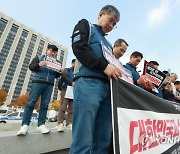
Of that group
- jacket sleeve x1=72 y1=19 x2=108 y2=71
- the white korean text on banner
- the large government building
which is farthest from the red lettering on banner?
the large government building

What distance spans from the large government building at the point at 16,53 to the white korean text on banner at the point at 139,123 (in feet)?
234

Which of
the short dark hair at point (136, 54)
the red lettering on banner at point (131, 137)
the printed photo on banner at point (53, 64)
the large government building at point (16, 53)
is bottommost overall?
the red lettering on banner at point (131, 137)

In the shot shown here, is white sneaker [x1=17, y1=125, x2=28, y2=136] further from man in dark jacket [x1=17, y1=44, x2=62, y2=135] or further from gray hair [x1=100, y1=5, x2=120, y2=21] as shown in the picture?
gray hair [x1=100, y1=5, x2=120, y2=21]

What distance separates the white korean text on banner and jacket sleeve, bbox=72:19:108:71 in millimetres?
221

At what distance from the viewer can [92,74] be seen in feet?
6.04

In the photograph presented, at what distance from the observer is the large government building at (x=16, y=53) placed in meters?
71.0

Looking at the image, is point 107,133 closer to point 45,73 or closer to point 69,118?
point 45,73

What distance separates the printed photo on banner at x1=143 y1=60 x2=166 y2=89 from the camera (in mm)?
2779

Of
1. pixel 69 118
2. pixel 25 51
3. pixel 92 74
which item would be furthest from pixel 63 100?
pixel 25 51

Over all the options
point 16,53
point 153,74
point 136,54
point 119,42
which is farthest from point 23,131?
point 16,53

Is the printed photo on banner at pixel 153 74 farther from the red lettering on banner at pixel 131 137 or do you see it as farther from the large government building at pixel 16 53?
the large government building at pixel 16 53

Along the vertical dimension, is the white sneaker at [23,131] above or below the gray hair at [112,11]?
below

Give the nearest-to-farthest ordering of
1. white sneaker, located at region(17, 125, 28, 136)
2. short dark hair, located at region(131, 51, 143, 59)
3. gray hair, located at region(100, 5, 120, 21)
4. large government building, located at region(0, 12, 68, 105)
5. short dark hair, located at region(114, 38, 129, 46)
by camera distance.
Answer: gray hair, located at region(100, 5, 120, 21)
white sneaker, located at region(17, 125, 28, 136)
short dark hair, located at region(114, 38, 129, 46)
short dark hair, located at region(131, 51, 143, 59)
large government building, located at region(0, 12, 68, 105)

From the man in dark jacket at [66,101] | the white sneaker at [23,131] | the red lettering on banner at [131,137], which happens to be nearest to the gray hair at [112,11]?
the red lettering on banner at [131,137]
